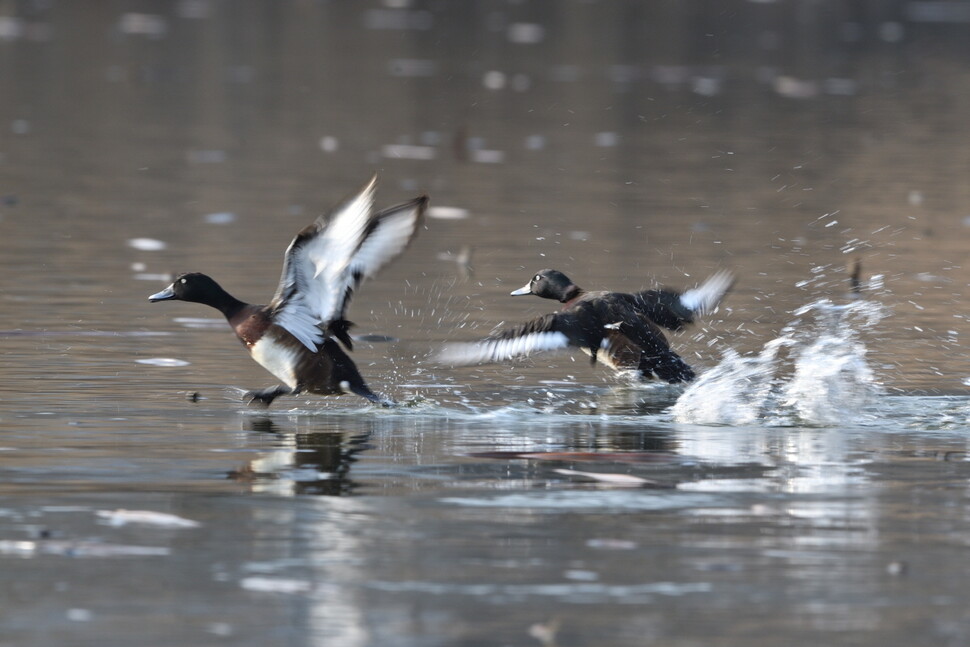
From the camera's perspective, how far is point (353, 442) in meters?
7.48

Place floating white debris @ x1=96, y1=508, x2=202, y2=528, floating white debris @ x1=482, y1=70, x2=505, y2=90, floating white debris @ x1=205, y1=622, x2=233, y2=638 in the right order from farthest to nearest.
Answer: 1. floating white debris @ x1=482, y1=70, x2=505, y2=90
2. floating white debris @ x1=96, y1=508, x2=202, y2=528
3. floating white debris @ x1=205, y1=622, x2=233, y2=638

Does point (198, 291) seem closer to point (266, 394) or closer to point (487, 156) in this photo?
point (266, 394)

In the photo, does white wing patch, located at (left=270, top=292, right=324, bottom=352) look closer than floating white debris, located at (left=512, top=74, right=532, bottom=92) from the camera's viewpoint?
Yes

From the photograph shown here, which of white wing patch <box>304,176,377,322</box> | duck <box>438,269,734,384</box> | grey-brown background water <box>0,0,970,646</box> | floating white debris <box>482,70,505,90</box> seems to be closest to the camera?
grey-brown background water <box>0,0,970,646</box>

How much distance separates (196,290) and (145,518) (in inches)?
126

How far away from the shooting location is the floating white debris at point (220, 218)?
569 inches

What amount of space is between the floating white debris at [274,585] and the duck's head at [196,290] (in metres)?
3.78

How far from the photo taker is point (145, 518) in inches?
230

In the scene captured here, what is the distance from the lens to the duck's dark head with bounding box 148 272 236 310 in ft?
28.9

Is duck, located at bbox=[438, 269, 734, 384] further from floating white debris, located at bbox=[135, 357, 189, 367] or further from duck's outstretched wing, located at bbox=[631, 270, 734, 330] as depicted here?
floating white debris, located at bbox=[135, 357, 189, 367]

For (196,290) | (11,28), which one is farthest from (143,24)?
(196,290)

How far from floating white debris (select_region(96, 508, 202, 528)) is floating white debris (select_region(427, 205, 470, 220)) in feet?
29.8

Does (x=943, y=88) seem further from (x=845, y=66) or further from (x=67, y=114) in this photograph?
(x=67, y=114)

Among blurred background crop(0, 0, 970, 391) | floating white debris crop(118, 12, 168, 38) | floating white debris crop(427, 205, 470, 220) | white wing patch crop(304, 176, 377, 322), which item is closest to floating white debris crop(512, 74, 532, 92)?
blurred background crop(0, 0, 970, 391)
